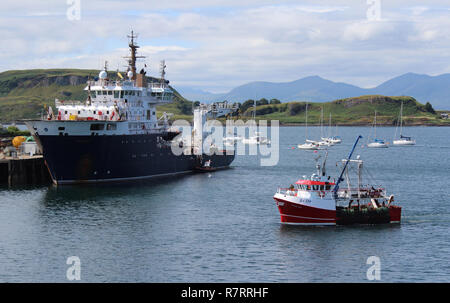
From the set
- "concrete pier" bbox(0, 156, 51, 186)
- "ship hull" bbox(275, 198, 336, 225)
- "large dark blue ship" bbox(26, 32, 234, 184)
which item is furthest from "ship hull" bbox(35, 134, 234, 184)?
"ship hull" bbox(275, 198, 336, 225)

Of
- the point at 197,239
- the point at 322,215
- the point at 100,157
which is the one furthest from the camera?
the point at 100,157

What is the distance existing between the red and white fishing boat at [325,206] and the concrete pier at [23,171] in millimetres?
39444

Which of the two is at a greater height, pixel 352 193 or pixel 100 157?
pixel 100 157

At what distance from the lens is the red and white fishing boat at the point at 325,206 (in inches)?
1875

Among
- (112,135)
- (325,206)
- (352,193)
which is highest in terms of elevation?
(112,135)

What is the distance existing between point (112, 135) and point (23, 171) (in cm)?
1354

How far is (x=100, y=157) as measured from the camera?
70875 millimetres

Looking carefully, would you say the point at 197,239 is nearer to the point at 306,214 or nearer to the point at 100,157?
the point at 306,214

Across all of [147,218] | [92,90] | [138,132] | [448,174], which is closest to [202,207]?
[147,218]

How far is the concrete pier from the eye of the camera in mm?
73250

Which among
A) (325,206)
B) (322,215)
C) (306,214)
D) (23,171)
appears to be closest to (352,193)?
(325,206)

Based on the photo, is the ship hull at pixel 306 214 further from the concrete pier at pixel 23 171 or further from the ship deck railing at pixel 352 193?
the concrete pier at pixel 23 171

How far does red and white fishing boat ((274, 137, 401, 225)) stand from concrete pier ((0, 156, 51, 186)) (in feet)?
129
